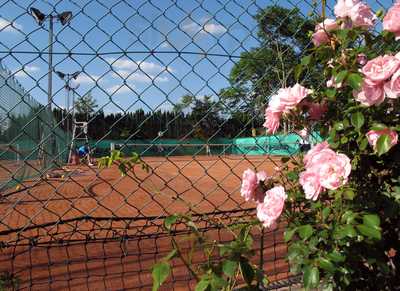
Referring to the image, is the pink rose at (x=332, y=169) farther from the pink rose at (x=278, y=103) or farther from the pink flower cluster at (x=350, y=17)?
the pink flower cluster at (x=350, y=17)

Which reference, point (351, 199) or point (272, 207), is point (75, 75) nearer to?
point (272, 207)

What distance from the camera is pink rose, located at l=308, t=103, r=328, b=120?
1197 millimetres

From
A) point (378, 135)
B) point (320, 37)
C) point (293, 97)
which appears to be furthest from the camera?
point (320, 37)

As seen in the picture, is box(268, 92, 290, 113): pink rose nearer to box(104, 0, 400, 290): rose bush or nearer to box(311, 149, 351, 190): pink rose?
box(104, 0, 400, 290): rose bush

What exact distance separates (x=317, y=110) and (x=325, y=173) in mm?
246

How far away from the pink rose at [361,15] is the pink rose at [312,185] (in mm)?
436

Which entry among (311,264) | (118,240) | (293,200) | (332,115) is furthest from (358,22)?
(118,240)

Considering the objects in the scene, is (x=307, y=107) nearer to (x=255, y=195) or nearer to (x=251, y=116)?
(x=255, y=195)

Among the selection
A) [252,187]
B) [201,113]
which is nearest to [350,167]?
[252,187]

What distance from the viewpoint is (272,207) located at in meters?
1.08

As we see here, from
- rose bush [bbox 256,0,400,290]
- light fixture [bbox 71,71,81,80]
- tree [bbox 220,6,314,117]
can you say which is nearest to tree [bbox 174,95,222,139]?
tree [bbox 220,6,314,117]

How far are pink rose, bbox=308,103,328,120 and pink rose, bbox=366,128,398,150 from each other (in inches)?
7.1

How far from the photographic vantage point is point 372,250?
1092mm

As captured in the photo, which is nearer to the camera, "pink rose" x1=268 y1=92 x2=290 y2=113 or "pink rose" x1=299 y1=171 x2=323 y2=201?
"pink rose" x1=299 y1=171 x2=323 y2=201
